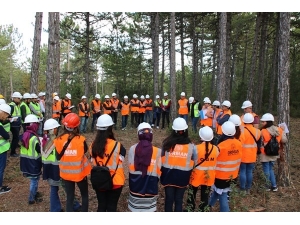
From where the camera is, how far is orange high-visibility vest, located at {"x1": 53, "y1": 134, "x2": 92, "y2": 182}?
413 cm

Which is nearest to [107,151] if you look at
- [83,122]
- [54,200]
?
[54,200]

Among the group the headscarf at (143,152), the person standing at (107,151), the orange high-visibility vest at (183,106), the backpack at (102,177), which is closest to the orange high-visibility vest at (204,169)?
the headscarf at (143,152)

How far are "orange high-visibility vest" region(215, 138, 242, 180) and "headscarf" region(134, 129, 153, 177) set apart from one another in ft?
4.86

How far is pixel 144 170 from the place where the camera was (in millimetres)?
3908

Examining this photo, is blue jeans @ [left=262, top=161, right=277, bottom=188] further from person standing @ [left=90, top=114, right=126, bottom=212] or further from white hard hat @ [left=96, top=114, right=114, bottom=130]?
white hard hat @ [left=96, top=114, right=114, bottom=130]

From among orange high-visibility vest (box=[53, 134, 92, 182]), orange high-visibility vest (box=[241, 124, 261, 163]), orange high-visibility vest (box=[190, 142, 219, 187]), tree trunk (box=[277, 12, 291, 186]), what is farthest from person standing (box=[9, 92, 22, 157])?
tree trunk (box=[277, 12, 291, 186])

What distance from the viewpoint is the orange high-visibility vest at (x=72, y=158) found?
413cm

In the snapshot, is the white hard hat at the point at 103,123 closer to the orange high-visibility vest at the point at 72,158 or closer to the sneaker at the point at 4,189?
the orange high-visibility vest at the point at 72,158

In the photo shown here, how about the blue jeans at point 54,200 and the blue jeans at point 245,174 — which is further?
the blue jeans at point 245,174

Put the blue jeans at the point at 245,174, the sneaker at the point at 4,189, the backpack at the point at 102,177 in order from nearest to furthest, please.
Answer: the backpack at the point at 102,177, the blue jeans at the point at 245,174, the sneaker at the point at 4,189

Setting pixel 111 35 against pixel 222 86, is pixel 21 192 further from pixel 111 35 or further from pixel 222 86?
pixel 111 35

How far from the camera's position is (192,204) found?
15.6 ft

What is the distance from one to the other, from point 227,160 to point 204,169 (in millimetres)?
526

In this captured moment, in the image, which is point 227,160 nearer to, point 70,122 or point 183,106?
point 70,122
